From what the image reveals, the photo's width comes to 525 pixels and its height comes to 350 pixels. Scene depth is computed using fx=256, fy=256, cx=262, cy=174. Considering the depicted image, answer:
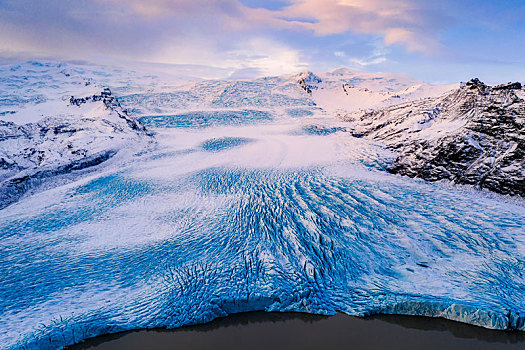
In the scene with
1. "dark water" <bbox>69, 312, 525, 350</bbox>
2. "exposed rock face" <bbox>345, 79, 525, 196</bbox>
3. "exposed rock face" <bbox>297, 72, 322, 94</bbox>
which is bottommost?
"dark water" <bbox>69, 312, 525, 350</bbox>

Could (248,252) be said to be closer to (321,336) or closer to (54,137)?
(321,336)

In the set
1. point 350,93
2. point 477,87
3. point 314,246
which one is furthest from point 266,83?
point 314,246

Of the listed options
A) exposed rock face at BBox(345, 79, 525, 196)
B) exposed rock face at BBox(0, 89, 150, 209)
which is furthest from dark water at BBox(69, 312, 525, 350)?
exposed rock face at BBox(0, 89, 150, 209)

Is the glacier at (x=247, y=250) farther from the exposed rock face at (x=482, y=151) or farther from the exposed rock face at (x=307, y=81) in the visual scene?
the exposed rock face at (x=307, y=81)

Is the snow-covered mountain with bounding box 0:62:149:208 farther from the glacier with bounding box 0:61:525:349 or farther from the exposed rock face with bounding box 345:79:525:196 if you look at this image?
the exposed rock face with bounding box 345:79:525:196

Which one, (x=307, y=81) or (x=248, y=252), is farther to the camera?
(x=307, y=81)

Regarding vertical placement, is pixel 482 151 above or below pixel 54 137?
above

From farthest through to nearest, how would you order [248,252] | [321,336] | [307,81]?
[307,81], [248,252], [321,336]

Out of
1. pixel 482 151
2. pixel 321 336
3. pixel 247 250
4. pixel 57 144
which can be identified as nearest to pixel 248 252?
pixel 247 250
